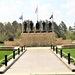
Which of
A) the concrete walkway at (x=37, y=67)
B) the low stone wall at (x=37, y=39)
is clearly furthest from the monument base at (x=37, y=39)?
the concrete walkway at (x=37, y=67)

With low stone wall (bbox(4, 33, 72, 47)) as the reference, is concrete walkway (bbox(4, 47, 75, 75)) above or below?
below

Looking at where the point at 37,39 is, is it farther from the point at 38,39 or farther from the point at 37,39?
the point at 38,39

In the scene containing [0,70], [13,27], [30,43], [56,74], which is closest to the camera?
[56,74]

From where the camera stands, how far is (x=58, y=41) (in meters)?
49.6

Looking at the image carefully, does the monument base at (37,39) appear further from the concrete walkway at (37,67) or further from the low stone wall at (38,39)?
the concrete walkway at (37,67)

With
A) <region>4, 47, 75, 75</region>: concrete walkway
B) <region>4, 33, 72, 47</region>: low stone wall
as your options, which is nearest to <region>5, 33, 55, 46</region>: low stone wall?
<region>4, 33, 72, 47</region>: low stone wall

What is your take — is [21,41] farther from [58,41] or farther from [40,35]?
A: [58,41]

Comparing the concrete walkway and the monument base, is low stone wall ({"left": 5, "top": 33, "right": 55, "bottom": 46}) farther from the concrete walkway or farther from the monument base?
the concrete walkway

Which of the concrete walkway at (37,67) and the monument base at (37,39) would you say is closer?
the concrete walkway at (37,67)

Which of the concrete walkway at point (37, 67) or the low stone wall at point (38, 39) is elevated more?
the low stone wall at point (38, 39)

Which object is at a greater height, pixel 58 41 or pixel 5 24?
pixel 5 24

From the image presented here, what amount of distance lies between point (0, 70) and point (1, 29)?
82.3 metres

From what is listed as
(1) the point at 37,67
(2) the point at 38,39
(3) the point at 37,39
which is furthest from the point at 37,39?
(1) the point at 37,67

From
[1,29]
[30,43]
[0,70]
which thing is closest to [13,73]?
[0,70]
